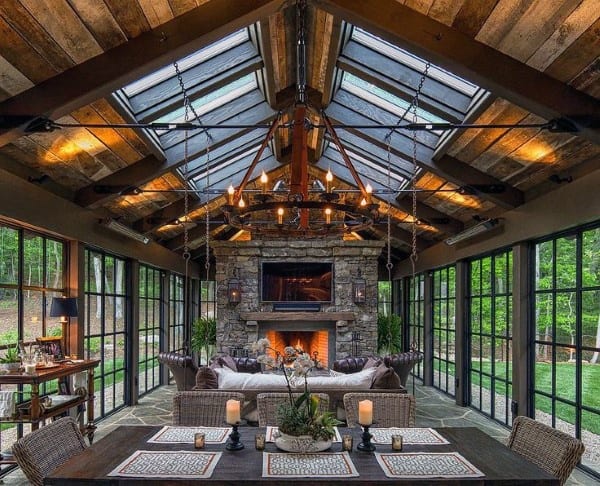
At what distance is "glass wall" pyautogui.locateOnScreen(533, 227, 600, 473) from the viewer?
530 centimetres

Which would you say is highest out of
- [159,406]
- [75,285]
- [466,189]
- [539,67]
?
[539,67]

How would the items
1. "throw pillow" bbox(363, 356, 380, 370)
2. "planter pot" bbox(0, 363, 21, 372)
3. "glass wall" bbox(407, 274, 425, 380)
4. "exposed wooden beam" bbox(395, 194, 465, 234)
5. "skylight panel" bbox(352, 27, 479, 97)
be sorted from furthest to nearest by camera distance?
"glass wall" bbox(407, 274, 425, 380) → "exposed wooden beam" bbox(395, 194, 465, 234) → "throw pillow" bbox(363, 356, 380, 370) → "skylight panel" bbox(352, 27, 479, 97) → "planter pot" bbox(0, 363, 21, 372)

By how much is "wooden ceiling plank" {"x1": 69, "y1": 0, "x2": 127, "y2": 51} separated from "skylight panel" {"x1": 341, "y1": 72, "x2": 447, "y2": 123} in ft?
9.88

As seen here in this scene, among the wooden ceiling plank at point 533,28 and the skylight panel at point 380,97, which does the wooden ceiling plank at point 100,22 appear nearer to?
the wooden ceiling plank at point 533,28

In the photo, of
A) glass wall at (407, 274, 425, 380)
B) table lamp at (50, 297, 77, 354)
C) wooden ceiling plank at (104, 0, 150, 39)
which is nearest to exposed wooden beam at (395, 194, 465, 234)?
glass wall at (407, 274, 425, 380)

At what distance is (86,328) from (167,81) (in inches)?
147

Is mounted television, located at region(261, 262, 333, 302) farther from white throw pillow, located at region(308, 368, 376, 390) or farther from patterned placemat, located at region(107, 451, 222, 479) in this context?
patterned placemat, located at region(107, 451, 222, 479)

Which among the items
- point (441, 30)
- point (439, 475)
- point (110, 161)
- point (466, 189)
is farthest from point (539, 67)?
point (110, 161)

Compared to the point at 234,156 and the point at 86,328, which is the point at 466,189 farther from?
the point at 86,328

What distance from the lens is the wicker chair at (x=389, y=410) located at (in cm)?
418

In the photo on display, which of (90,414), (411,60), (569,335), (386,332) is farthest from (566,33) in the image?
(386,332)

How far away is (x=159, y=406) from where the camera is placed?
9.02 meters

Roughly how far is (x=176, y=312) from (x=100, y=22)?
31.9 feet

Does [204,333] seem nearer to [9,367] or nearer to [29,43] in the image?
[9,367]
